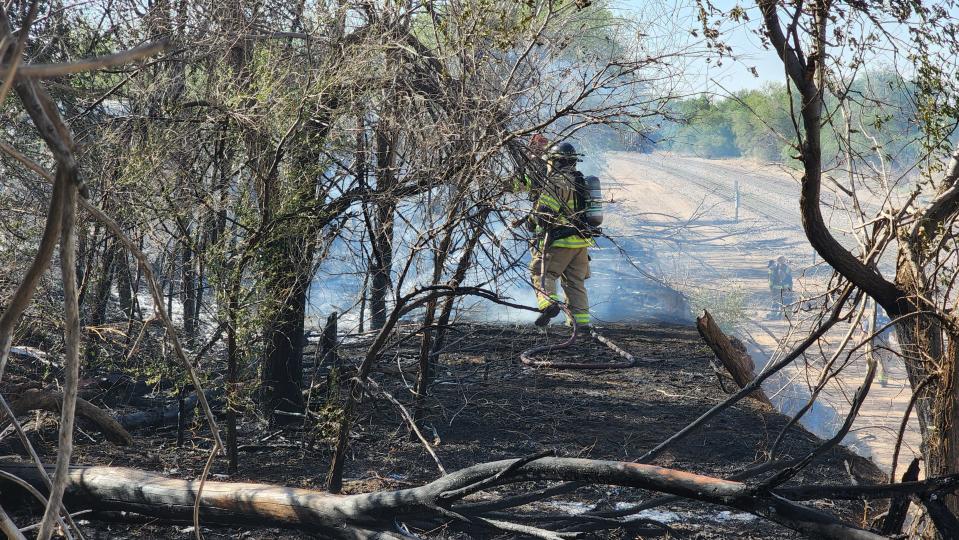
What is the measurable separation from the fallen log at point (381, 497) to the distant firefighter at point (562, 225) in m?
1.02

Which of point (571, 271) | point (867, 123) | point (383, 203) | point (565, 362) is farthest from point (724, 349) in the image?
point (383, 203)

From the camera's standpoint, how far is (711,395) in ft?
27.1

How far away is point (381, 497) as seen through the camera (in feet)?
11.9

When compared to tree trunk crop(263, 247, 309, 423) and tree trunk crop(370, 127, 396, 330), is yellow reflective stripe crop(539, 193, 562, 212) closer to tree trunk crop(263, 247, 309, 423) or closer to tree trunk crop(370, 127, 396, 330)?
tree trunk crop(370, 127, 396, 330)

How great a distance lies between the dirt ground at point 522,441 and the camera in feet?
16.5

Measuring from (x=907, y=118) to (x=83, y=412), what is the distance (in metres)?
5.27

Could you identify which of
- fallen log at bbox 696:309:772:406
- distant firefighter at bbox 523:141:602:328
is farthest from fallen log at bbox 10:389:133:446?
fallen log at bbox 696:309:772:406

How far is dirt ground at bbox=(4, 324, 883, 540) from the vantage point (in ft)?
16.5

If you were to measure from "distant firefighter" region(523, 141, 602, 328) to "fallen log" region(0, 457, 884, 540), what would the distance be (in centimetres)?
102

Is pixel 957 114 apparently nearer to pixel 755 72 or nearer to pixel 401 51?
pixel 755 72

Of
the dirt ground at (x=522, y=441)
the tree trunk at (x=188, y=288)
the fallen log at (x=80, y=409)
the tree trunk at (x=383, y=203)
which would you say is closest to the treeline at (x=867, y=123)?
the tree trunk at (x=383, y=203)

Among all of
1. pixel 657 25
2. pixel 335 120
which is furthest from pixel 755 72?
pixel 335 120

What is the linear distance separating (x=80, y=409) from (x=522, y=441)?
3106mm

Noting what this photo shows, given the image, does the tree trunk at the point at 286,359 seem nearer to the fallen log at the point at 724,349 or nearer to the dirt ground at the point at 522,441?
the dirt ground at the point at 522,441
